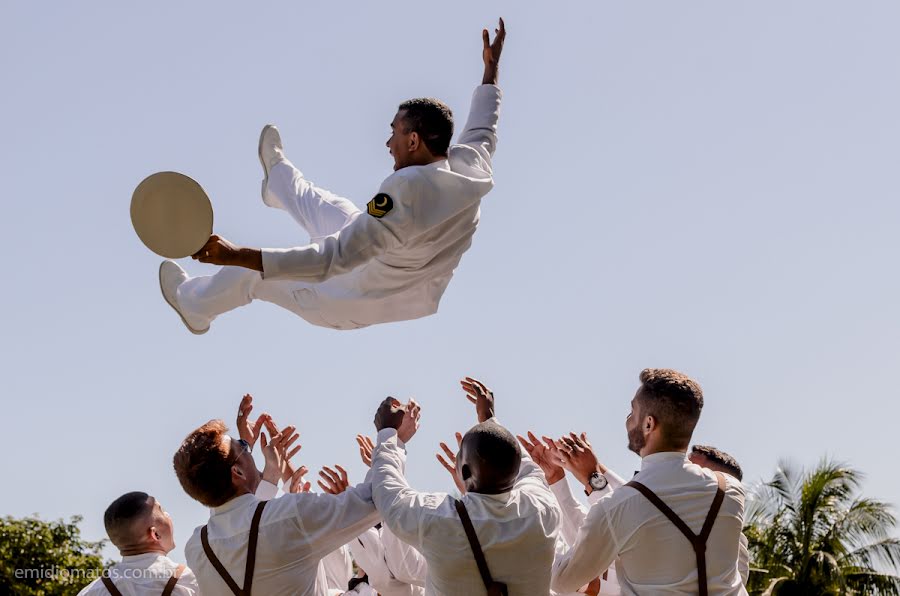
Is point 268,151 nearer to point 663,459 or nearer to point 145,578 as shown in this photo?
point 145,578

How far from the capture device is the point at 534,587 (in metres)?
6.98

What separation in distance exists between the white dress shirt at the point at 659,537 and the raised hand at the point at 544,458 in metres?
0.92

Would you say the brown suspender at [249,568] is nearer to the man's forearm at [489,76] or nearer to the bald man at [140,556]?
the bald man at [140,556]

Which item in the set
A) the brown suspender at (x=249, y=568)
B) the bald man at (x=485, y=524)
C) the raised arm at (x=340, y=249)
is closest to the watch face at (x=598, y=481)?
the bald man at (x=485, y=524)

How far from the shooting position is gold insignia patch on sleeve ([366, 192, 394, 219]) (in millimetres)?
8219

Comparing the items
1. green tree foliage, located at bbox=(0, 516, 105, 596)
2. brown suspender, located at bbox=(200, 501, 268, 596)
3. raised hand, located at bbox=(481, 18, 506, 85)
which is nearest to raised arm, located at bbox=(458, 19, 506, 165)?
raised hand, located at bbox=(481, 18, 506, 85)

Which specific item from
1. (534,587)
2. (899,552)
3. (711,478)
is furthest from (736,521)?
(899,552)

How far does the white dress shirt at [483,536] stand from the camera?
22.6 feet

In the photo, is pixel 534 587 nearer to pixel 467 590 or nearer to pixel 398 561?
pixel 467 590

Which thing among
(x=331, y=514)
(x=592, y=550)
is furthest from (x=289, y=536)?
(x=592, y=550)

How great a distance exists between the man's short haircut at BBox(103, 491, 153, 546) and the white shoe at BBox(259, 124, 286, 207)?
300 centimetres

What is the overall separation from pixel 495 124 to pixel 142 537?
13.1 feet

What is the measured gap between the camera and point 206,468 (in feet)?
24.7

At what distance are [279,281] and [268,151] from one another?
1.20m
